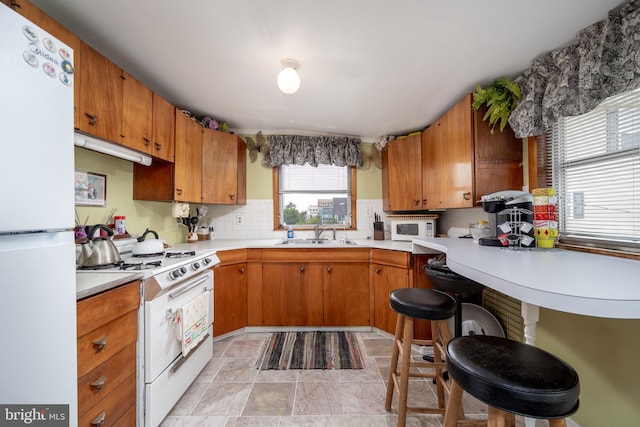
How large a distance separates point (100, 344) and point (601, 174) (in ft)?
8.85

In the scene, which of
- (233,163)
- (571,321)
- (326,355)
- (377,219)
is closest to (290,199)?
(233,163)

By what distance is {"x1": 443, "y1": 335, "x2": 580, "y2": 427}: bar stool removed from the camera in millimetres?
658

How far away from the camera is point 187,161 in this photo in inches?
94.1

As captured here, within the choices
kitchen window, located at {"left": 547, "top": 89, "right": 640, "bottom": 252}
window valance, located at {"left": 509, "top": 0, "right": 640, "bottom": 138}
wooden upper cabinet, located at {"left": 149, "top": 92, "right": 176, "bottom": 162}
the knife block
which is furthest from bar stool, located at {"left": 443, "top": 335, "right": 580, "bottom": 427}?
wooden upper cabinet, located at {"left": 149, "top": 92, "right": 176, "bottom": 162}

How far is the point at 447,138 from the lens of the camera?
2.32m

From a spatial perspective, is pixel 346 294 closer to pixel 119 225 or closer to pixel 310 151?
pixel 310 151

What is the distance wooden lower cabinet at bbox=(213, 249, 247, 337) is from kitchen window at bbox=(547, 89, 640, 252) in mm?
2607

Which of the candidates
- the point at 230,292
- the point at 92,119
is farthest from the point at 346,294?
the point at 92,119

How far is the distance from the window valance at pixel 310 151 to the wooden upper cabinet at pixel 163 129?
3.82ft

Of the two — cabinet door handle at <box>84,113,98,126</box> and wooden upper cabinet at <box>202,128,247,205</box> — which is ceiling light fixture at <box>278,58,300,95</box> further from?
wooden upper cabinet at <box>202,128,247,205</box>

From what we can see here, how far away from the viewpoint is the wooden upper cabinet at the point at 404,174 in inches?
109

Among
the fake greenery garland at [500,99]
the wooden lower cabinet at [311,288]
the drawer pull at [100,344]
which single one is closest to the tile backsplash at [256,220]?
the wooden lower cabinet at [311,288]

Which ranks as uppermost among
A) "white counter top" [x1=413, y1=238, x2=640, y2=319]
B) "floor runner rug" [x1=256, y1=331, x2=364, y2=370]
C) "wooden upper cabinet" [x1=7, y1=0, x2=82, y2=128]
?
"wooden upper cabinet" [x1=7, y1=0, x2=82, y2=128]

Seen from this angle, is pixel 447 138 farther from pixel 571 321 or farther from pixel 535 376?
pixel 535 376
